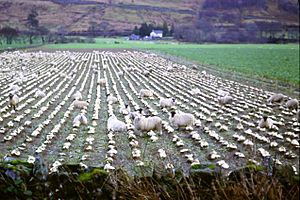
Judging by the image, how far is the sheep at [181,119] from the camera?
6246mm

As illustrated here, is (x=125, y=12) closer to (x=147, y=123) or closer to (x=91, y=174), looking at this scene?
(x=147, y=123)

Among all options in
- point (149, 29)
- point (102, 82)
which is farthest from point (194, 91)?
point (149, 29)

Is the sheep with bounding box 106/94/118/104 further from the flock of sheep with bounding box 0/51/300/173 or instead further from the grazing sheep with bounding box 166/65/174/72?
the grazing sheep with bounding box 166/65/174/72

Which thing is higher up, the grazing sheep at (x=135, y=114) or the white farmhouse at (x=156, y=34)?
the white farmhouse at (x=156, y=34)

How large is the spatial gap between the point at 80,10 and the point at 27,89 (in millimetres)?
1766

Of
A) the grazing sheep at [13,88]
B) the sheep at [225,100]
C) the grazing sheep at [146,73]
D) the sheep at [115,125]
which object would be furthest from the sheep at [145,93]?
the grazing sheep at [13,88]

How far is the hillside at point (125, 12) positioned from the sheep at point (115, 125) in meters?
1.37

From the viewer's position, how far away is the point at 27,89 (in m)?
6.20

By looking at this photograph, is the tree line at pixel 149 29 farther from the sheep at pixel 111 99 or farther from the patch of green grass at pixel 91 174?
the patch of green grass at pixel 91 174

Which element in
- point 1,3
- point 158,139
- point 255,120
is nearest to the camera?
point 1,3

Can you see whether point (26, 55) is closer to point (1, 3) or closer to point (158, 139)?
point (1, 3)

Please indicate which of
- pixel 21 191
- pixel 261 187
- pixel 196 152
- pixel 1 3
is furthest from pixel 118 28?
pixel 261 187

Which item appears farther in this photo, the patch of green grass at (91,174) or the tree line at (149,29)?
the tree line at (149,29)

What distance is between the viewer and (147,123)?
5961 mm
